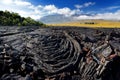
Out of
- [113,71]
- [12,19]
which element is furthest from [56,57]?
[12,19]

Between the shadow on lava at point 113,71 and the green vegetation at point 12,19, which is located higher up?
the green vegetation at point 12,19

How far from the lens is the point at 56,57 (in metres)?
19.8

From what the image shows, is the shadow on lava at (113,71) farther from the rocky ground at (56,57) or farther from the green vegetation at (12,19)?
the green vegetation at (12,19)

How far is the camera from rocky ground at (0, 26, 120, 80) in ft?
59.1

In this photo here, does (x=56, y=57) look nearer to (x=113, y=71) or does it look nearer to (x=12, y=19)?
(x=113, y=71)

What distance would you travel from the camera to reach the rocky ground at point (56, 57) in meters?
18.0

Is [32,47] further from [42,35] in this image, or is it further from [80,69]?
[80,69]

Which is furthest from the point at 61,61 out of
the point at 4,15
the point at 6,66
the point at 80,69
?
the point at 4,15

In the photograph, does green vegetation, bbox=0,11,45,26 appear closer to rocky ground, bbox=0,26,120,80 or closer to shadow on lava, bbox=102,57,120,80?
rocky ground, bbox=0,26,120,80

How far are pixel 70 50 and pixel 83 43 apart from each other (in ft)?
7.84

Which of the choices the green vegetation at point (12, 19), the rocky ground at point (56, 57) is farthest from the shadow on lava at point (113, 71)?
the green vegetation at point (12, 19)

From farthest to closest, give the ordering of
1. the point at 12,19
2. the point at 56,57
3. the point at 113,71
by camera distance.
→ the point at 12,19 < the point at 113,71 < the point at 56,57

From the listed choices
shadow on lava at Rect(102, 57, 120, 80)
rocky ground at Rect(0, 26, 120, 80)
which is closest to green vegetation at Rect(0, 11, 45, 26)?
rocky ground at Rect(0, 26, 120, 80)

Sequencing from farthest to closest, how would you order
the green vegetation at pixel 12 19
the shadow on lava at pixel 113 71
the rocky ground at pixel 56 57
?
the green vegetation at pixel 12 19
the shadow on lava at pixel 113 71
the rocky ground at pixel 56 57
